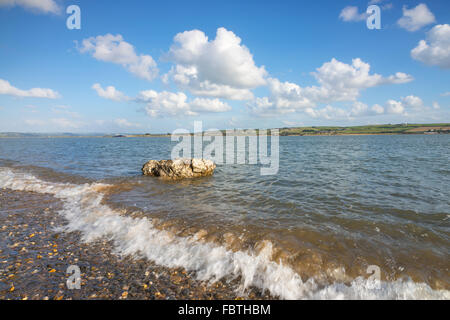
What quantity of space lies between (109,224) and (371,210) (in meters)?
14.2

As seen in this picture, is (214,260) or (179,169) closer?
(214,260)

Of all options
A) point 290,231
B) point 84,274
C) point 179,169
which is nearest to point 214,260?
point 290,231

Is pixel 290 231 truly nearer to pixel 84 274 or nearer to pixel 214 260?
pixel 214 260

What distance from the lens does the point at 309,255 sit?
7441 millimetres

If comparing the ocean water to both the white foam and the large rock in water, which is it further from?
the large rock in water

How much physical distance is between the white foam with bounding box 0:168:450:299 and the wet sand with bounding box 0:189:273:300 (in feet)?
1.33

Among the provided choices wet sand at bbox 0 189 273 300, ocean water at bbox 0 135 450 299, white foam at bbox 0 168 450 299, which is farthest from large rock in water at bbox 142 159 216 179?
wet sand at bbox 0 189 273 300

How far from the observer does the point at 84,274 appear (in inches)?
248

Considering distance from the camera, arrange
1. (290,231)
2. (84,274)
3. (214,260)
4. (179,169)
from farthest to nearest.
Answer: (179,169)
(290,231)
(214,260)
(84,274)

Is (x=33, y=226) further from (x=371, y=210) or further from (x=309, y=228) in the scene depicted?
(x=371, y=210)

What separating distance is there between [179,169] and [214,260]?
15.2m

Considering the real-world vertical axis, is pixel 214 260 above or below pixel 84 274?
below
